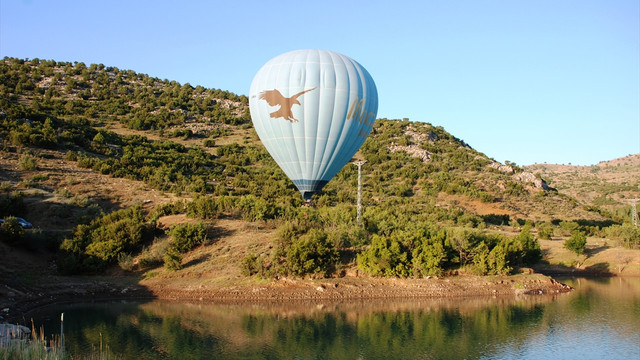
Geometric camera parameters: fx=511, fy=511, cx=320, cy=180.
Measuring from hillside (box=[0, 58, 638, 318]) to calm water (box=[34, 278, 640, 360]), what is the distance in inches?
135

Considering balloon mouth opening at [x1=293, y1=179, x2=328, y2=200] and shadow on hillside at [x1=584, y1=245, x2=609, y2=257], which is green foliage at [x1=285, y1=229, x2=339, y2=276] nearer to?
balloon mouth opening at [x1=293, y1=179, x2=328, y2=200]

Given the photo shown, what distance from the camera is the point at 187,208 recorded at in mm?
34562

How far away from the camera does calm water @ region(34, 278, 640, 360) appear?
1886 centimetres

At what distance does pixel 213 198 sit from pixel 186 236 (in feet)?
28.0

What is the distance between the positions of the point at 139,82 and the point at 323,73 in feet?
199

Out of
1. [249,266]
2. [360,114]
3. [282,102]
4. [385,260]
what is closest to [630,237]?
[385,260]

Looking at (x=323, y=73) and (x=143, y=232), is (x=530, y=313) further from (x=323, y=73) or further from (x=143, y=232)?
(x=143, y=232)

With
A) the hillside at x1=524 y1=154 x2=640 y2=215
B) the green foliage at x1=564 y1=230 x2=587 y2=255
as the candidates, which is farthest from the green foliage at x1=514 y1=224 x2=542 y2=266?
the hillside at x1=524 y1=154 x2=640 y2=215

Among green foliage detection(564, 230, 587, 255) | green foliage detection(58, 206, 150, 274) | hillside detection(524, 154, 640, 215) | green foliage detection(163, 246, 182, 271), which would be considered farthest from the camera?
hillside detection(524, 154, 640, 215)

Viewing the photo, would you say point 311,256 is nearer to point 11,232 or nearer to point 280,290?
point 280,290

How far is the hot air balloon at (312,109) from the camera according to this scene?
28.8m

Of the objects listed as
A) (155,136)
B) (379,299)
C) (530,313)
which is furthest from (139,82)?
(530,313)

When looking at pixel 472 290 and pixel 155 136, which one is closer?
pixel 472 290

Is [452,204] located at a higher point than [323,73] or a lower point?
lower
